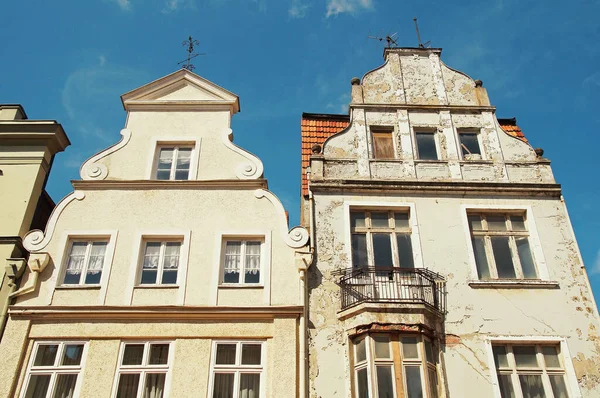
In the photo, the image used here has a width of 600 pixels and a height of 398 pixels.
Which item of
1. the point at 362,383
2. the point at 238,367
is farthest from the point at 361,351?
the point at 238,367

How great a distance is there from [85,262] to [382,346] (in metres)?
7.07

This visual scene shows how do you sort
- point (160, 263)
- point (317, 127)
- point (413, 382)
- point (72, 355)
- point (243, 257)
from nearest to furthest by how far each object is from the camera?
point (413, 382)
point (72, 355)
point (160, 263)
point (243, 257)
point (317, 127)

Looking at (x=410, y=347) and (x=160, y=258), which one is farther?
(x=160, y=258)

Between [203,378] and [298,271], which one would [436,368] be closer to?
[298,271]

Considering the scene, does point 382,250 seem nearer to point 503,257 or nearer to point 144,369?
point 503,257

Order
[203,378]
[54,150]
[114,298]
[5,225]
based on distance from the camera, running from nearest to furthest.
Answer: [203,378]
[114,298]
[5,225]
[54,150]

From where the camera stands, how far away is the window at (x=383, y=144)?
15766mm

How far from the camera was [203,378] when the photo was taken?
1195 cm

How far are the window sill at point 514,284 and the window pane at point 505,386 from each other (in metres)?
2.00

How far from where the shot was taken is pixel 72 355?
487 inches

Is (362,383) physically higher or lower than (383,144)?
lower

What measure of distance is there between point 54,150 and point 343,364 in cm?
977

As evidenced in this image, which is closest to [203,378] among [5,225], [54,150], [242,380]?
[242,380]

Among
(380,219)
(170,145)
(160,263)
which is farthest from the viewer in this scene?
(170,145)
